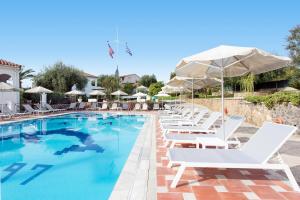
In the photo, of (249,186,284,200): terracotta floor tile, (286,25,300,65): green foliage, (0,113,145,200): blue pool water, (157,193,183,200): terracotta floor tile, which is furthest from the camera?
(286,25,300,65): green foliage

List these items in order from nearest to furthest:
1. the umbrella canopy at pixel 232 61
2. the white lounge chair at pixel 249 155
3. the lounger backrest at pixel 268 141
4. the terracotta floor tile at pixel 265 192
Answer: the terracotta floor tile at pixel 265 192
the white lounge chair at pixel 249 155
the lounger backrest at pixel 268 141
the umbrella canopy at pixel 232 61

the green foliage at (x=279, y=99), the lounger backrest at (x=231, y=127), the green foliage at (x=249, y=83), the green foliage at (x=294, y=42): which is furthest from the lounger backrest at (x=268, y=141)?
the green foliage at (x=294, y=42)

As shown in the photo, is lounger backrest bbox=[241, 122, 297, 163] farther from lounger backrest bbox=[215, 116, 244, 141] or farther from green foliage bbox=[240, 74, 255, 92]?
green foliage bbox=[240, 74, 255, 92]

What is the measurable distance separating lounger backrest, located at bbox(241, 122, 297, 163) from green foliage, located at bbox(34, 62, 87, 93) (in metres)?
30.8

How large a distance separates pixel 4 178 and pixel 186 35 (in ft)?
62.8

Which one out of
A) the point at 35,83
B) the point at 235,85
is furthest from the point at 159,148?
the point at 35,83

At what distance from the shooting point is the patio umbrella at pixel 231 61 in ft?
16.0

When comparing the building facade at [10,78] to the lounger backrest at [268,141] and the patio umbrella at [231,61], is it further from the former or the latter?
the lounger backrest at [268,141]

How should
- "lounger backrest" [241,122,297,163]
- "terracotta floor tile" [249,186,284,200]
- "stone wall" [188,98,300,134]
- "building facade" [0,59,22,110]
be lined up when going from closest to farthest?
"terracotta floor tile" [249,186,284,200] → "lounger backrest" [241,122,297,163] → "stone wall" [188,98,300,134] → "building facade" [0,59,22,110]

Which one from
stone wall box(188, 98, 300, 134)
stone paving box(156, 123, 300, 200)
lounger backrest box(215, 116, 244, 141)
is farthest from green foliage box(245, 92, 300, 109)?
stone paving box(156, 123, 300, 200)

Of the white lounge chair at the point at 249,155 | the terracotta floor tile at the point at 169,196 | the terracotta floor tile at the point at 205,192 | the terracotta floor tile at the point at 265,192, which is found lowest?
the terracotta floor tile at the point at 265,192

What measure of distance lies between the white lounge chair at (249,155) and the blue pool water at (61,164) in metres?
1.74

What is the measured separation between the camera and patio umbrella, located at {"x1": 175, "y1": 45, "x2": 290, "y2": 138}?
4876 millimetres

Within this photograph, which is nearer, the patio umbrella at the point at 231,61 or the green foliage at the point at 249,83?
the patio umbrella at the point at 231,61
